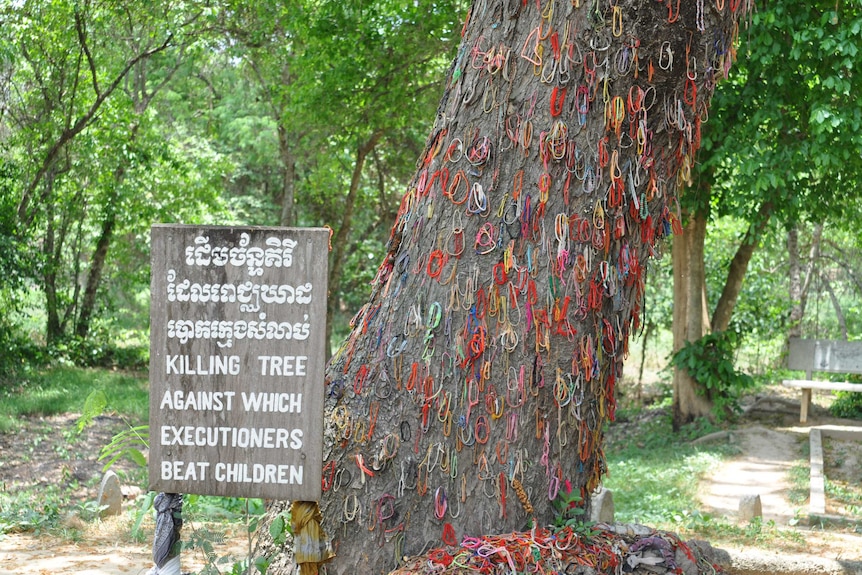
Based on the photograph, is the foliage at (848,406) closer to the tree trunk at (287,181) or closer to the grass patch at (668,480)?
the grass patch at (668,480)

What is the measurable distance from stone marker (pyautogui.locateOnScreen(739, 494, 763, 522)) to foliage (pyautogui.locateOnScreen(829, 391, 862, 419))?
7475mm

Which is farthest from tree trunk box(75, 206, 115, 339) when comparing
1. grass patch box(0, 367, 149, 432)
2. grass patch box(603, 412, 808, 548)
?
grass patch box(603, 412, 808, 548)

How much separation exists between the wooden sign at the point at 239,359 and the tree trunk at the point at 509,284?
0.52 m

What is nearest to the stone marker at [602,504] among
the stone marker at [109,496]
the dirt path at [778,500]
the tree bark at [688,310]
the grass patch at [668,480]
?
the grass patch at [668,480]

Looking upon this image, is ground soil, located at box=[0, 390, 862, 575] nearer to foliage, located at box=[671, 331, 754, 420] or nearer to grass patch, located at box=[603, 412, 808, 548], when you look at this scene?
grass patch, located at box=[603, 412, 808, 548]

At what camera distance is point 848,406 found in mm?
14328

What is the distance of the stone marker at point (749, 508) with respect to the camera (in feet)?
25.0

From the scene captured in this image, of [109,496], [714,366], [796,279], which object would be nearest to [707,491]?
[714,366]

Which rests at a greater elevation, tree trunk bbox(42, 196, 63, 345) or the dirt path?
tree trunk bbox(42, 196, 63, 345)

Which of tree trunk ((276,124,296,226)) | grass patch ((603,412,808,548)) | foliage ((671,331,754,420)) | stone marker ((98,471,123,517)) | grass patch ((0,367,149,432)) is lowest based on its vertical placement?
grass patch ((603,412,808,548))

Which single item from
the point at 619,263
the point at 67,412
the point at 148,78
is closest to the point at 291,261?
the point at 619,263

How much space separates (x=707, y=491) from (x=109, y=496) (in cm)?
635

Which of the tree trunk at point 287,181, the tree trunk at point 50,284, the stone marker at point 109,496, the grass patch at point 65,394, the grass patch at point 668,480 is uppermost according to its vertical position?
the tree trunk at point 287,181

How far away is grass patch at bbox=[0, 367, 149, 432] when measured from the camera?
1153 centimetres
